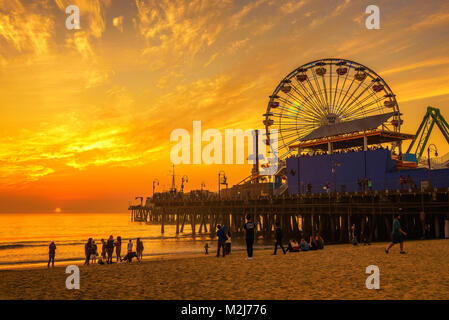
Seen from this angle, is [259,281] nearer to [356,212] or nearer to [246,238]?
[246,238]

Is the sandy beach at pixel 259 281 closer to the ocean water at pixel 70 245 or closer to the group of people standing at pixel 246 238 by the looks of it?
the group of people standing at pixel 246 238

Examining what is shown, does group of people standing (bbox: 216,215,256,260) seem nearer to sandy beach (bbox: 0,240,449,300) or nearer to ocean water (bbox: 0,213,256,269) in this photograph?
sandy beach (bbox: 0,240,449,300)

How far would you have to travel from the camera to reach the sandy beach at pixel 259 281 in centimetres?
822

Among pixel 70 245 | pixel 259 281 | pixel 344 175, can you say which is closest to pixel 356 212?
pixel 344 175

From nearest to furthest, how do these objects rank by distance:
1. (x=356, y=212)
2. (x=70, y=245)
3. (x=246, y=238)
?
(x=246, y=238) → (x=356, y=212) → (x=70, y=245)

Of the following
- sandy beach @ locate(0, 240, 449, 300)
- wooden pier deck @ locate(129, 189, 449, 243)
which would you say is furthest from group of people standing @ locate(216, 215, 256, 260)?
wooden pier deck @ locate(129, 189, 449, 243)

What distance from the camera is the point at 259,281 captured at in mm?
9766

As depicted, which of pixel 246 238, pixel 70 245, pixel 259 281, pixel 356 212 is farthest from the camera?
pixel 70 245

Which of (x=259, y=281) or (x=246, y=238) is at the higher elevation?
(x=246, y=238)

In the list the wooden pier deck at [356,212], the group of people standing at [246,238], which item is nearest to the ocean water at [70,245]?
the wooden pier deck at [356,212]

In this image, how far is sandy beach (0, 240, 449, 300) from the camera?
324 inches

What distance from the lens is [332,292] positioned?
823 centimetres
